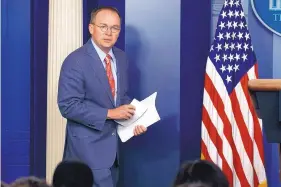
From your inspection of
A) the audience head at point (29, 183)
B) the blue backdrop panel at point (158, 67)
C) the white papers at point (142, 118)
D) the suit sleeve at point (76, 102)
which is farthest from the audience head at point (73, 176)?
the blue backdrop panel at point (158, 67)

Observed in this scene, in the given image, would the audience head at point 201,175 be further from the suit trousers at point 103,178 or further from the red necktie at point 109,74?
the red necktie at point 109,74

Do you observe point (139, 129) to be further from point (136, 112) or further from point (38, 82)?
point (38, 82)

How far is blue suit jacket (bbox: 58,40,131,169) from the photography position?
4.48 m

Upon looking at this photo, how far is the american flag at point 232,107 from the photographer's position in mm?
5312

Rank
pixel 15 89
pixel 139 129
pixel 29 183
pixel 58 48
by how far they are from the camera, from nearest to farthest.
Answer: pixel 29 183 < pixel 139 129 < pixel 58 48 < pixel 15 89

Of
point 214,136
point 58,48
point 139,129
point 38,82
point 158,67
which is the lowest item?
point 214,136

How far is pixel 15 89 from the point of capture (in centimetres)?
546

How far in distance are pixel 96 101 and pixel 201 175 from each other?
1.93 m

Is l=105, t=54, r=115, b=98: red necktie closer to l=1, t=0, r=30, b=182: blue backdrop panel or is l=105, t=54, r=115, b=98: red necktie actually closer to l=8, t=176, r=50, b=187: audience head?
l=1, t=0, r=30, b=182: blue backdrop panel

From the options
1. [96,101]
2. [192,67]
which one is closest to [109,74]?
[96,101]

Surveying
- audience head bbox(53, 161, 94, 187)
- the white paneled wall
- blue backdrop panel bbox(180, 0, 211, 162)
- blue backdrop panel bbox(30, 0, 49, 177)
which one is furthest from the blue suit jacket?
audience head bbox(53, 161, 94, 187)

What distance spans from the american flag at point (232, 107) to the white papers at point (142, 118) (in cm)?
84

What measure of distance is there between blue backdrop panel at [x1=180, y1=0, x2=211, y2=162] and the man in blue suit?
962mm

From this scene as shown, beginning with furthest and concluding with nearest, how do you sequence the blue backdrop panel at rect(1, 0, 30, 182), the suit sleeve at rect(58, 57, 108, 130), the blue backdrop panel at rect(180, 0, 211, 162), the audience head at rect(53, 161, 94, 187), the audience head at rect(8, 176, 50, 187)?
the blue backdrop panel at rect(180, 0, 211, 162) → the blue backdrop panel at rect(1, 0, 30, 182) → the suit sleeve at rect(58, 57, 108, 130) → the audience head at rect(53, 161, 94, 187) → the audience head at rect(8, 176, 50, 187)
